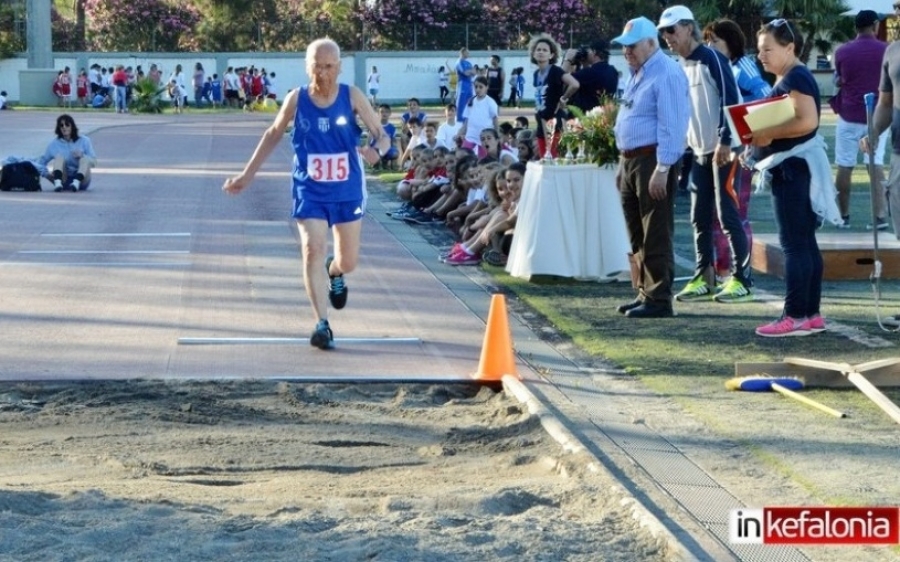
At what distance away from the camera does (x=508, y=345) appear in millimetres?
8570

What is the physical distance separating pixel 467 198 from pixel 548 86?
190 centimetres

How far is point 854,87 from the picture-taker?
1505cm

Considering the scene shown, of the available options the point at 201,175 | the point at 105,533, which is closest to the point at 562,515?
the point at 105,533

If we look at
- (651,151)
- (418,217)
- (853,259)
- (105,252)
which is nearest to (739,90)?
(651,151)

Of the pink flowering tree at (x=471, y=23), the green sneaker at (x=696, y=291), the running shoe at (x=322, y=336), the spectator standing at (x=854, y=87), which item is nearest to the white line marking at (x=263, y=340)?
the running shoe at (x=322, y=336)

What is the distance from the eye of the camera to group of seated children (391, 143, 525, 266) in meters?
13.3

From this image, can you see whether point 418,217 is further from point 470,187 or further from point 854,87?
point 854,87

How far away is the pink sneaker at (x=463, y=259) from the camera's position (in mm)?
13555

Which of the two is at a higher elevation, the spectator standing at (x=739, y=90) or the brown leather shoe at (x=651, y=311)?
the spectator standing at (x=739, y=90)

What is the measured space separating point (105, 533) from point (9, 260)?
912cm

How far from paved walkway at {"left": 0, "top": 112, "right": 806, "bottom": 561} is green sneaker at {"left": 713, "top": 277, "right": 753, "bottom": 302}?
1720mm

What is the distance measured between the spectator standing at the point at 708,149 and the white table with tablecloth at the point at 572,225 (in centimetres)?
103

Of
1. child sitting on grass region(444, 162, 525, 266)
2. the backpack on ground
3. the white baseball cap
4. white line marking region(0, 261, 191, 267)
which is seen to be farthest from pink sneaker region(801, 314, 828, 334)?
the backpack on ground

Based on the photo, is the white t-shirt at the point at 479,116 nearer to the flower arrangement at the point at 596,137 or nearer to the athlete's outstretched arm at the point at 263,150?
the flower arrangement at the point at 596,137
